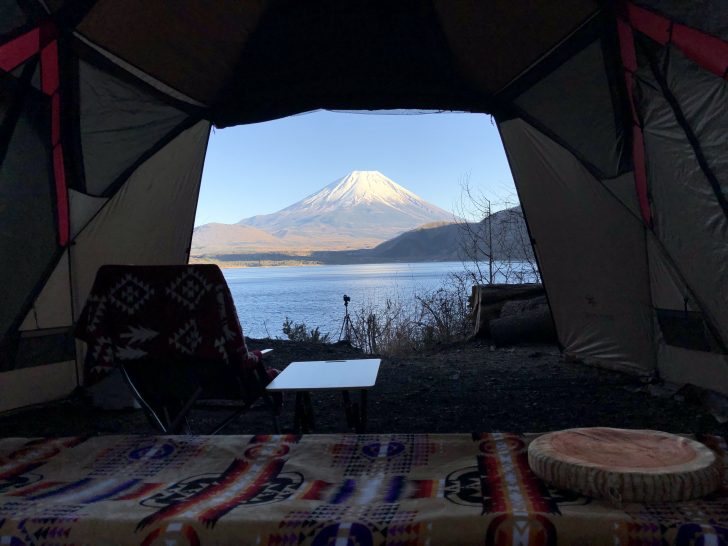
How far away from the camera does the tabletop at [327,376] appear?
2.77m

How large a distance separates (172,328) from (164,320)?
6 centimetres

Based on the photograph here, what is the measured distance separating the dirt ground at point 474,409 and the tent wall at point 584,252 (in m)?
0.28

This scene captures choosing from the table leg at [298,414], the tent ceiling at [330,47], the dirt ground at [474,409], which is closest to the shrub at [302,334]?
the dirt ground at [474,409]

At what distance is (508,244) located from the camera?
39.9 ft

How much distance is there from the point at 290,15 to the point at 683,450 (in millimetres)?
4011

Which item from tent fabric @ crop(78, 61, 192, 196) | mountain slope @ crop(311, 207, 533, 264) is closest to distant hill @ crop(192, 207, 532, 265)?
mountain slope @ crop(311, 207, 533, 264)

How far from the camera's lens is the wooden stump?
1.67 m

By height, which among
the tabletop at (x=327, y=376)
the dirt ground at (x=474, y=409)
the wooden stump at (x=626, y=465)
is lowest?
the dirt ground at (x=474, y=409)

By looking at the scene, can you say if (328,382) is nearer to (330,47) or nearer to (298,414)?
(298,414)

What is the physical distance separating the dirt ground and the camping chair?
64 centimetres

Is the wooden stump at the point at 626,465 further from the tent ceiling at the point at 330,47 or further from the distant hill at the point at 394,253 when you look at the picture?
the distant hill at the point at 394,253

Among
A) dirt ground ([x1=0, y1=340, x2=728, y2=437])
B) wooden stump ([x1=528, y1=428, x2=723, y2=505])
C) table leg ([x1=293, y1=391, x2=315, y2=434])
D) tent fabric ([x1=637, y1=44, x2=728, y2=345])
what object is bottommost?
dirt ground ([x1=0, y1=340, x2=728, y2=437])

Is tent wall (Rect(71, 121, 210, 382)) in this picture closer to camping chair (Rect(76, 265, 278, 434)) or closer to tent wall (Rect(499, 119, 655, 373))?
camping chair (Rect(76, 265, 278, 434))

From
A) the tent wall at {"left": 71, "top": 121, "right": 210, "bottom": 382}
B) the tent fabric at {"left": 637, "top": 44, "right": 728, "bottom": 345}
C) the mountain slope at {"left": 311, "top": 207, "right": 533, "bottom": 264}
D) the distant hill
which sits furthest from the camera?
the distant hill
